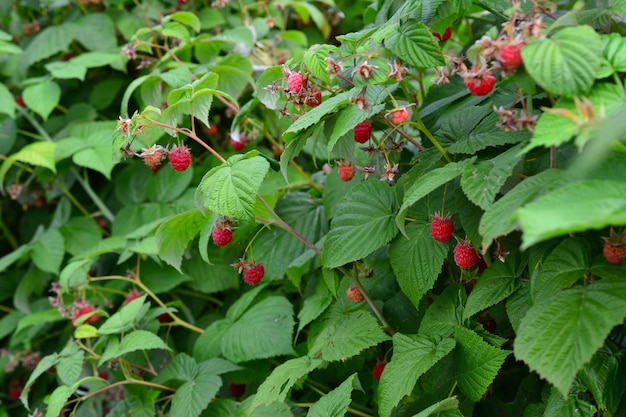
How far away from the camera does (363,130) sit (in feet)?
4.28

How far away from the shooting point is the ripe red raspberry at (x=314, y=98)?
127cm

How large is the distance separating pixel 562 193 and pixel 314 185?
1.11 metres

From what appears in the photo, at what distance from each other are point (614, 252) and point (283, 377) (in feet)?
2.24

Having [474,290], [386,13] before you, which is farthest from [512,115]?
[386,13]

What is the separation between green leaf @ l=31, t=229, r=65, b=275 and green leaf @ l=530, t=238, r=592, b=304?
1.57 metres

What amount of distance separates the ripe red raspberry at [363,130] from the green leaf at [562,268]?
1.35 ft

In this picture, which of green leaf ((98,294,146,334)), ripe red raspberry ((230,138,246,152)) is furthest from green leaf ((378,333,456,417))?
ripe red raspberry ((230,138,246,152))

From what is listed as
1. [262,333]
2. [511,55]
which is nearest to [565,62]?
[511,55]

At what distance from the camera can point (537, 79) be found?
→ 907 millimetres

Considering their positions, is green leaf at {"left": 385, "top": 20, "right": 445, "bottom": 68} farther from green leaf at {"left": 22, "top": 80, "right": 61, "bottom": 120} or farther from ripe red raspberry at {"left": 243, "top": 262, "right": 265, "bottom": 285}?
green leaf at {"left": 22, "top": 80, "right": 61, "bottom": 120}

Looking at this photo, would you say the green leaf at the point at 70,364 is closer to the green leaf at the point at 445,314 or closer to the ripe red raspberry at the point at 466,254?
the green leaf at the point at 445,314

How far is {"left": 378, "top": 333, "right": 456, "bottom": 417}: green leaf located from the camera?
4.00 ft

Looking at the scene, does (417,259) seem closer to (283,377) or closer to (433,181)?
(433,181)

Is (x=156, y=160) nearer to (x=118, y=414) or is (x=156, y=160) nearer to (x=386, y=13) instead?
(x=386, y=13)
